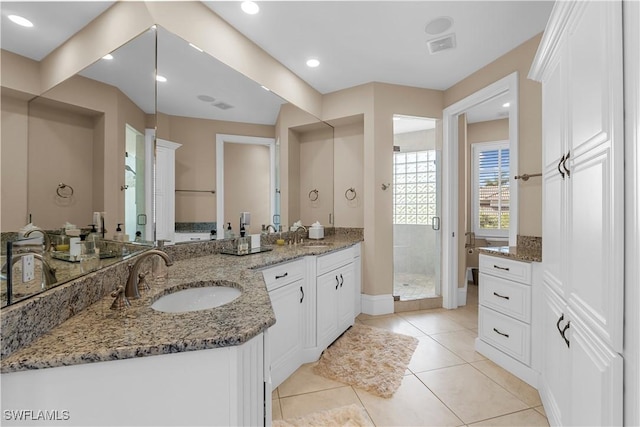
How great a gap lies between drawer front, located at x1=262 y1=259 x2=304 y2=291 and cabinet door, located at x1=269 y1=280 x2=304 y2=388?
4 cm

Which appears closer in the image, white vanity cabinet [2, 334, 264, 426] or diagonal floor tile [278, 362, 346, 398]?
white vanity cabinet [2, 334, 264, 426]

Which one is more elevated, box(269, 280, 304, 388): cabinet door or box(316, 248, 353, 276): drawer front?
box(316, 248, 353, 276): drawer front

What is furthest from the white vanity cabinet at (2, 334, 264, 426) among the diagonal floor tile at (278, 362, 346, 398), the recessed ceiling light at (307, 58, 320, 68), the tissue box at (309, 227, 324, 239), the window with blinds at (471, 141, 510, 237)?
the window with blinds at (471, 141, 510, 237)

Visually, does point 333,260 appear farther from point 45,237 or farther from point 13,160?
point 13,160

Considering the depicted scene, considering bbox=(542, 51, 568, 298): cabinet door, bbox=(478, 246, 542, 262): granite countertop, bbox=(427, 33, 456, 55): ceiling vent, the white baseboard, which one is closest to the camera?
bbox=(542, 51, 568, 298): cabinet door

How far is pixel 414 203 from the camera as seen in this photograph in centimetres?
504

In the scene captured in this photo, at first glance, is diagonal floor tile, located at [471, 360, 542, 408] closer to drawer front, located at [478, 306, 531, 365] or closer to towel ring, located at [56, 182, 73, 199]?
drawer front, located at [478, 306, 531, 365]

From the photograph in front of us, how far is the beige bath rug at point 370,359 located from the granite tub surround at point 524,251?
3.57 ft

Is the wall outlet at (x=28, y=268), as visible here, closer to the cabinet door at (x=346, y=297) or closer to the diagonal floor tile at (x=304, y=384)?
the diagonal floor tile at (x=304, y=384)

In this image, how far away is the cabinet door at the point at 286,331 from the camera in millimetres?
1907

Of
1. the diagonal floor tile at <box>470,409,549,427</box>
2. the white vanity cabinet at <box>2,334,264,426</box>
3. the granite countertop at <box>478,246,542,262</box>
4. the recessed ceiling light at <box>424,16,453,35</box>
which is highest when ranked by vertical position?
the recessed ceiling light at <box>424,16,453,35</box>

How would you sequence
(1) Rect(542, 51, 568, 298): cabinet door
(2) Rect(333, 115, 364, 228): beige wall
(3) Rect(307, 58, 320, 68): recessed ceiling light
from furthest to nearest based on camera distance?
(2) Rect(333, 115, 364, 228): beige wall → (3) Rect(307, 58, 320, 68): recessed ceiling light → (1) Rect(542, 51, 568, 298): cabinet door

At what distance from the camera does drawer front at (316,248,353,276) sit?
239 centimetres

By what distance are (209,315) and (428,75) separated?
3297 millimetres
